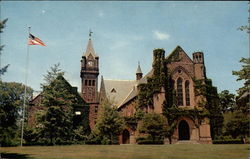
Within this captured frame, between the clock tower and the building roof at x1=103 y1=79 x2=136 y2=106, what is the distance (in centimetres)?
322

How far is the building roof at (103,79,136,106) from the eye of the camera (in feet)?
187

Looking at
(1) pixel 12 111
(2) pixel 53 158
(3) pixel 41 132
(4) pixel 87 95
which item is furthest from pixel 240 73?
(4) pixel 87 95

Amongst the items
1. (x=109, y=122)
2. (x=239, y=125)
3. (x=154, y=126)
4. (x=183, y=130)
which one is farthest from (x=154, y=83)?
(x=239, y=125)

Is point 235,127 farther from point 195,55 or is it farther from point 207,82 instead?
point 195,55

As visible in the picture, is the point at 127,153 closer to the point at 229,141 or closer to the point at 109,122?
the point at 109,122

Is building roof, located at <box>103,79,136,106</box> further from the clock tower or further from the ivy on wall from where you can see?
the ivy on wall

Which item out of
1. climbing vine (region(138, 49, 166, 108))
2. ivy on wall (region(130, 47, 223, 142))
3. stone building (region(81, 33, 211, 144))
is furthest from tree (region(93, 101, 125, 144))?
ivy on wall (region(130, 47, 223, 142))

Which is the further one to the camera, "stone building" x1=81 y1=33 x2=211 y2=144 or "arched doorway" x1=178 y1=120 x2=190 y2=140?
"arched doorway" x1=178 y1=120 x2=190 y2=140

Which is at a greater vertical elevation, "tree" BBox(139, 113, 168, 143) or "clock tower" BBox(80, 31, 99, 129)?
"clock tower" BBox(80, 31, 99, 129)

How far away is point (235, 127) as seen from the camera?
1358 inches

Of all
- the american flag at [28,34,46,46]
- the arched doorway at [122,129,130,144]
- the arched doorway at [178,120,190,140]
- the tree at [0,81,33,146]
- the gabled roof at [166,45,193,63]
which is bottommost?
the arched doorway at [122,129,130,144]

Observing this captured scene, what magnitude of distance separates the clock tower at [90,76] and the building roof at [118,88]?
10.6 ft

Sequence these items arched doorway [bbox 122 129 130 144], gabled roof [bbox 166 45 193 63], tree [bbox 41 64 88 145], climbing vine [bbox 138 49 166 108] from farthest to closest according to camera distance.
Answer: arched doorway [bbox 122 129 130 144]
gabled roof [bbox 166 45 193 63]
climbing vine [bbox 138 49 166 108]
tree [bbox 41 64 88 145]

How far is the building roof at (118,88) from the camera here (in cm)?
5706
